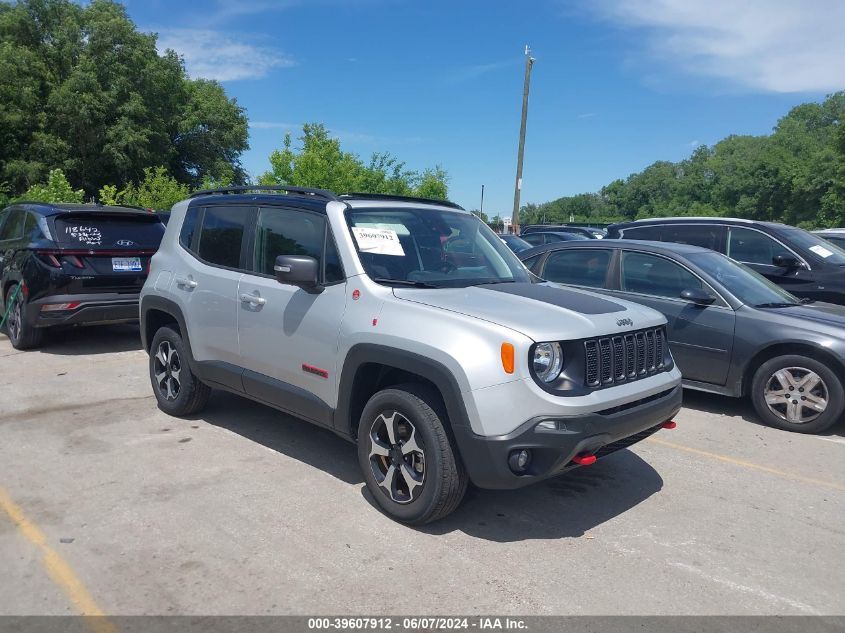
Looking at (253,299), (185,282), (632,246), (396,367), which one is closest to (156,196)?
(185,282)

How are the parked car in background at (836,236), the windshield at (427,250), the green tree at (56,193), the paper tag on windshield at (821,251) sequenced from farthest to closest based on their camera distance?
the green tree at (56,193)
the parked car in background at (836,236)
the paper tag on windshield at (821,251)
the windshield at (427,250)

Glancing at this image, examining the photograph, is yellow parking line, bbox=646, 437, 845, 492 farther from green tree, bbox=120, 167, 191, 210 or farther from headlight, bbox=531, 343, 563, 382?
green tree, bbox=120, 167, 191, 210

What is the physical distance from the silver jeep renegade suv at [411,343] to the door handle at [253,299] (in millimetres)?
12

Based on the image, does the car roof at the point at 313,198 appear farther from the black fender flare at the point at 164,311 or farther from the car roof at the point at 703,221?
the car roof at the point at 703,221

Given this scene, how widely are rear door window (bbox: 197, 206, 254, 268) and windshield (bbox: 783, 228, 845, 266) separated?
22.4ft

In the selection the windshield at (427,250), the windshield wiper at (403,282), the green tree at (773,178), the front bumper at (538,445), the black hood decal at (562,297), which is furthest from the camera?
the green tree at (773,178)

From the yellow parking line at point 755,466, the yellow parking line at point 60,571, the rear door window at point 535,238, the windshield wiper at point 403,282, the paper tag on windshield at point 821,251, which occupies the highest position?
the paper tag on windshield at point 821,251

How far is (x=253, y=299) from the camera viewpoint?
15.5ft

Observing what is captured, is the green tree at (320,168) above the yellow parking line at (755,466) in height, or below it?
above

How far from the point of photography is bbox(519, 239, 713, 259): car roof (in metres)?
6.90

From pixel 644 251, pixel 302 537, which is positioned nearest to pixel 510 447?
pixel 302 537

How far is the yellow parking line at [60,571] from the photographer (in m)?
2.89

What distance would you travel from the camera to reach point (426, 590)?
3180 millimetres

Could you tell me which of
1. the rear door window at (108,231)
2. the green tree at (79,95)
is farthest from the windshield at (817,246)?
the green tree at (79,95)
